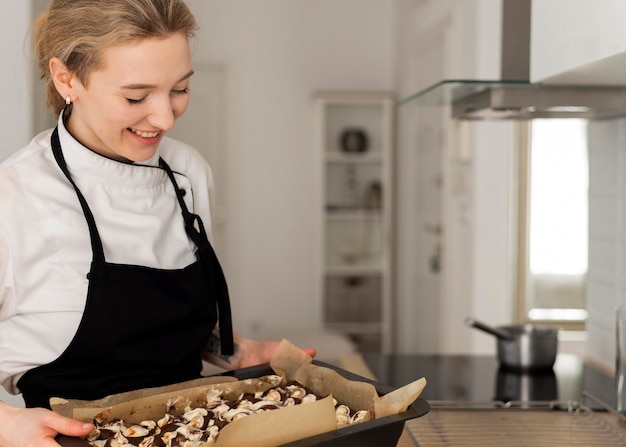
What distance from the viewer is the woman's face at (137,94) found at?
47.2 inches

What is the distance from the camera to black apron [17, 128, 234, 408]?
1.26m

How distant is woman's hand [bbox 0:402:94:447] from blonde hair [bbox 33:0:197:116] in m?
0.52

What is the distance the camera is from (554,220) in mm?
3627

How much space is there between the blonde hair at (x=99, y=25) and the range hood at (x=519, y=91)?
607mm

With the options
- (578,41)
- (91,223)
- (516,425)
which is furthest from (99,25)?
(516,425)

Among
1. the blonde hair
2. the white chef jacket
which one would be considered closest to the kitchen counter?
the white chef jacket

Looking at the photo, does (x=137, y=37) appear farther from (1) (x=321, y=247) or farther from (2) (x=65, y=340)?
(1) (x=321, y=247)

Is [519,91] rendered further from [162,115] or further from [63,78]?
[63,78]

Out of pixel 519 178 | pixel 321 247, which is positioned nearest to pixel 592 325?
pixel 519 178

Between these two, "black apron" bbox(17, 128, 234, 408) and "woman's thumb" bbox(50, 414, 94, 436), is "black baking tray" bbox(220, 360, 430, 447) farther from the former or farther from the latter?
"black apron" bbox(17, 128, 234, 408)

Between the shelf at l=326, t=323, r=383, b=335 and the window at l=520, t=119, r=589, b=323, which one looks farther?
the shelf at l=326, t=323, r=383, b=335

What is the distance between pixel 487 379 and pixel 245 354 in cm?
83

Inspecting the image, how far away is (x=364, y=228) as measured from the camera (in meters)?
5.14

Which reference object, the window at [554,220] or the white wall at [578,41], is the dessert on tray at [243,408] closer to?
the white wall at [578,41]
